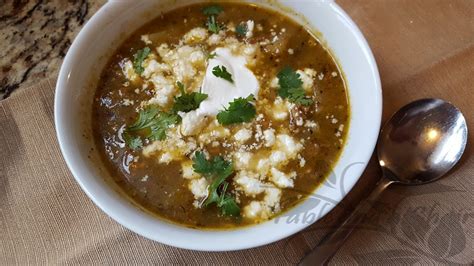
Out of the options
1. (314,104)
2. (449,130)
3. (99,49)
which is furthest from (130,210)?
(449,130)

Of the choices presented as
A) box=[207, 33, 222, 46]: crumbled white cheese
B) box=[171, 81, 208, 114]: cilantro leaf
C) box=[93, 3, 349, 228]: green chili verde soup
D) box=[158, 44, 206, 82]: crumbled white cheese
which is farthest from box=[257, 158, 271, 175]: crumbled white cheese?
box=[207, 33, 222, 46]: crumbled white cheese

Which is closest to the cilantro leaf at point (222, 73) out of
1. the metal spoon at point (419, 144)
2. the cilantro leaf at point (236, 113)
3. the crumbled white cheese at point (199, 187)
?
the cilantro leaf at point (236, 113)

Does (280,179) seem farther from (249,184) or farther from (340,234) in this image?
(340,234)

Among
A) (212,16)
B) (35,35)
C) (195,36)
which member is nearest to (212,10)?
(212,16)

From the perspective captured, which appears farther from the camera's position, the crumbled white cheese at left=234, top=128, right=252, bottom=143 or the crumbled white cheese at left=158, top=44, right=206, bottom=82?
the crumbled white cheese at left=158, top=44, right=206, bottom=82

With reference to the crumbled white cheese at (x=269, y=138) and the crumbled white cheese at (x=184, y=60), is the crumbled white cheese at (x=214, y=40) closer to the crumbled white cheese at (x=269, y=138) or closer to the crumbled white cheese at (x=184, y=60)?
the crumbled white cheese at (x=184, y=60)

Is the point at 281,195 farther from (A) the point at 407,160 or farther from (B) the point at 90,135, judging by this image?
(B) the point at 90,135

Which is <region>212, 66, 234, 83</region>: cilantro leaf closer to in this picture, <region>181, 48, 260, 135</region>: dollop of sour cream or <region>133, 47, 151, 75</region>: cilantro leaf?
<region>181, 48, 260, 135</region>: dollop of sour cream
